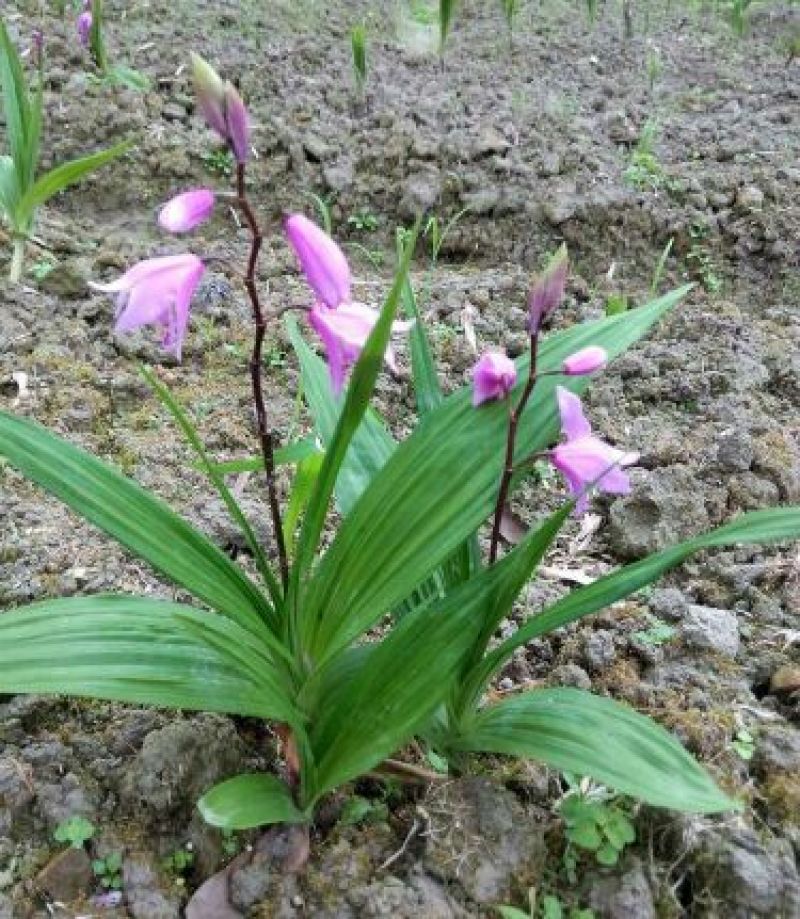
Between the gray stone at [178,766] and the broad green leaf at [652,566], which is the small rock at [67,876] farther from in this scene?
the broad green leaf at [652,566]

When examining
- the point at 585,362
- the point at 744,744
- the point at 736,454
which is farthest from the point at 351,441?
the point at 736,454

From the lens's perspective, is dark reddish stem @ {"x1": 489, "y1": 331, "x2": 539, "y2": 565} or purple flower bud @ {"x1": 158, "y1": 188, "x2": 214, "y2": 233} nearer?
purple flower bud @ {"x1": 158, "y1": 188, "x2": 214, "y2": 233}

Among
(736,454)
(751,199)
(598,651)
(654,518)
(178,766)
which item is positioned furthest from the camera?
(751,199)

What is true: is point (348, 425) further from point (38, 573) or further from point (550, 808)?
point (38, 573)

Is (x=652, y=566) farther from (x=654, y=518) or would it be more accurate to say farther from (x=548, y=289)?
(x=654, y=518)

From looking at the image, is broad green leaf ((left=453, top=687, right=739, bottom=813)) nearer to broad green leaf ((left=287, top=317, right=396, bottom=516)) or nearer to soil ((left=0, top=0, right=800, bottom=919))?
soil ((left=0, top=0, right=800, bottom=919))

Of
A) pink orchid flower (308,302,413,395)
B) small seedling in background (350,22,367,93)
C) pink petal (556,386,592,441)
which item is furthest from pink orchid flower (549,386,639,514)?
small seedling in background (350,22,367,93)
